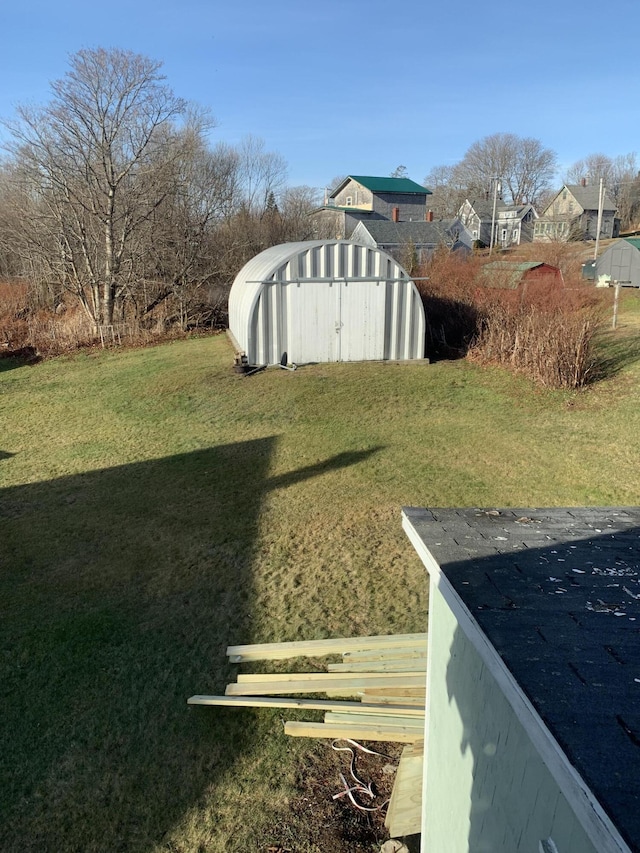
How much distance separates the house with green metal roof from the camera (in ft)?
151

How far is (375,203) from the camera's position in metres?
48.9

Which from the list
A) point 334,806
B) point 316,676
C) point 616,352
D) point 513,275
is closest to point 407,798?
point 334,806

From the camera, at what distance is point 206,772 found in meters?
3.84

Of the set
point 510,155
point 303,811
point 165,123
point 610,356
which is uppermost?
point 510,155

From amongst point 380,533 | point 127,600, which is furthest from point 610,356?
point 127,600

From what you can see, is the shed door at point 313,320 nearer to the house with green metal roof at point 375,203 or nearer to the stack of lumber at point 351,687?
the stack of lumber at point 351,687

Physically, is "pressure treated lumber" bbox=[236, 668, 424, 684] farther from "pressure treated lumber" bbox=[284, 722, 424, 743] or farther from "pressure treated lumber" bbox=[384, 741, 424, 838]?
"pressure treated lumber" bbox=[384, 741, 424, 838]

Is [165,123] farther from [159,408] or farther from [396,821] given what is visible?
[396,821]

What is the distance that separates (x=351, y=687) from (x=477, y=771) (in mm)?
2063

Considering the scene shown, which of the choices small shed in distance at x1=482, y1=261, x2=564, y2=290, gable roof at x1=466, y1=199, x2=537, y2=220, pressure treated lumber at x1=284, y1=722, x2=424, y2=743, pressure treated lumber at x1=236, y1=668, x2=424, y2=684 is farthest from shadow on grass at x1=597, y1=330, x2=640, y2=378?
gable roof at x1=466, y1=199, x2=537, y2=220

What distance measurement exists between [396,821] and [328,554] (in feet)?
10.5

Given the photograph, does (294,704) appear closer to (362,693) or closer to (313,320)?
(362,693)

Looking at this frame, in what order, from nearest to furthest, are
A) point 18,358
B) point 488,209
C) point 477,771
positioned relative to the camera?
1. point 477,771
2. point 18,358
3. point 488,209

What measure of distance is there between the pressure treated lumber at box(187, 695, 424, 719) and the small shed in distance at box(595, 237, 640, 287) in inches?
1017
